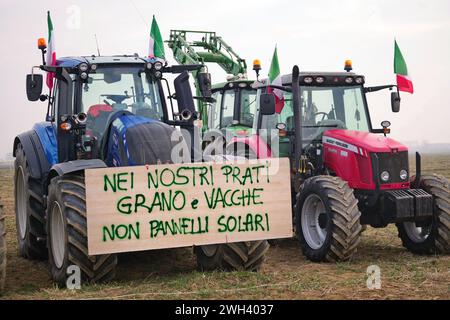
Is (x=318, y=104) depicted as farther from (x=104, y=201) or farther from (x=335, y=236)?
(x=104, y=201)

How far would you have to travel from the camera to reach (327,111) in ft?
29.9

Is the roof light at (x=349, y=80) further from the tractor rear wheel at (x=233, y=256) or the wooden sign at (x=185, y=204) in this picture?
the tractor rear wheel at (x=233, y=256)

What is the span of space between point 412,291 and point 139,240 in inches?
107

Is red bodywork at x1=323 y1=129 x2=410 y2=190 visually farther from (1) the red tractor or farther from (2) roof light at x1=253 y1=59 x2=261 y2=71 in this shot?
(2) roof light at x1=253 y1=59 x2=261 y2=71

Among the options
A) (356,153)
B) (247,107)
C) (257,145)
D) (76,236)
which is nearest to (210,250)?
(76,236)

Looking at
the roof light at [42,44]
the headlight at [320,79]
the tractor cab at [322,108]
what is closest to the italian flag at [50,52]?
the roof light at [42,44]

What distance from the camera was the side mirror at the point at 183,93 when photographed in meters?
7.84

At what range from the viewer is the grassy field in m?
5.91

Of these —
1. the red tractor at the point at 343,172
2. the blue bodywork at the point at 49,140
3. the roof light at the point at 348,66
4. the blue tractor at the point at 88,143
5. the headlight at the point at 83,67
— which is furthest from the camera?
the roof light at the point at 348,66

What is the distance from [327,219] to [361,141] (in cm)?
126

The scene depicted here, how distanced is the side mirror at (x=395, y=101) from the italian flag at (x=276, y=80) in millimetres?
1659

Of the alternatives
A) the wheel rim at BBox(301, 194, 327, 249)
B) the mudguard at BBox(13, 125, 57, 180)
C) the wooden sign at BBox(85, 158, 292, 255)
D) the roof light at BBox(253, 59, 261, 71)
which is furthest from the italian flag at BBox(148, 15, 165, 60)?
the wooden sign at BBox(85, 158, 292, 255)

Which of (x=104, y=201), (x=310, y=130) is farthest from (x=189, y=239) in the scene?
(x=310, y=130)

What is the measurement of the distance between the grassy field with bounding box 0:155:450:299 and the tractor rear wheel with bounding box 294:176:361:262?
19 centimetres
